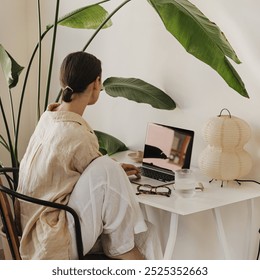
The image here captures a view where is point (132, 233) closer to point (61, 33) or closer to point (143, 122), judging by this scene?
point (143, 122)

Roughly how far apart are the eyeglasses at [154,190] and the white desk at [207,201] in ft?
0.07

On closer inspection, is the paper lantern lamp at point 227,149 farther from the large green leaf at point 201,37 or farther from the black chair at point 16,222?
the black chair at point 16,222

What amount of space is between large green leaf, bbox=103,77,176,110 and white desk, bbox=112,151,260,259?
38 centimetres

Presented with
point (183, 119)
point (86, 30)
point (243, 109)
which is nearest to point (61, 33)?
point (86, 30)

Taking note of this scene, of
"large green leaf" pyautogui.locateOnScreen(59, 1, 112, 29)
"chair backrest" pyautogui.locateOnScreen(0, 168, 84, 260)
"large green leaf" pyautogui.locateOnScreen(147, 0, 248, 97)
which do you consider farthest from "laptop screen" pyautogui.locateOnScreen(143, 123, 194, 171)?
"chair backrest" pyautogui.locateOnScreen(0, 168, 84, 260)

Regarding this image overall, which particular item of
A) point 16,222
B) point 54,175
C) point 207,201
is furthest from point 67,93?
point 207,201

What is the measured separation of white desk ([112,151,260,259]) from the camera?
1.97m

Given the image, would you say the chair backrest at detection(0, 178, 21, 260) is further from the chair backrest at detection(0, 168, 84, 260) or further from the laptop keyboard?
the laptop keyboard

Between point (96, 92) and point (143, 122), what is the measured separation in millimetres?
831

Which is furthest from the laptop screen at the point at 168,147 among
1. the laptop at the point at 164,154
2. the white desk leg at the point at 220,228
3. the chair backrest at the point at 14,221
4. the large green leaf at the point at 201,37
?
the chair backrest at the point at 14,221

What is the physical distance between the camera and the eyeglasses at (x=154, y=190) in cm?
210

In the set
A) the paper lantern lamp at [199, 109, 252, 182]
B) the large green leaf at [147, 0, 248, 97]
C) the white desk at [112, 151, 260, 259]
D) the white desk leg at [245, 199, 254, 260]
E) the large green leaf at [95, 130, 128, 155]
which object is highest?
the large green leaf at [147, 0, 248, 97]

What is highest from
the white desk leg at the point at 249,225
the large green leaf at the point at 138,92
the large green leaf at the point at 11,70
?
the large green leaf at the point at 11,70
